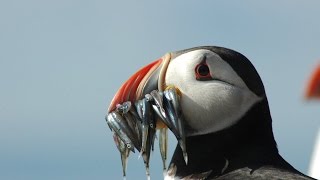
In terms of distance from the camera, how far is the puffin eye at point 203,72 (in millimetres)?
12602

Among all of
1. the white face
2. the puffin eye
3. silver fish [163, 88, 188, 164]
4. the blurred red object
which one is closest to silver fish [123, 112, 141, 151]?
silver fish [163, 88, 188, 164]

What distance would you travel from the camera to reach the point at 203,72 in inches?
496

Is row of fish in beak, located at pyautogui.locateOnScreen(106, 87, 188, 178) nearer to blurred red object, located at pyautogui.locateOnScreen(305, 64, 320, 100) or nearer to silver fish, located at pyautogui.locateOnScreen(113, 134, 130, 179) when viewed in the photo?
silver fish, located at pyautogui.locateOnScreen(113, 134, 130, 179)

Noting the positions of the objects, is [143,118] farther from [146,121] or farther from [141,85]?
[141,85]

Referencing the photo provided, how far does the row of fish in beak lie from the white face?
0.35 feet

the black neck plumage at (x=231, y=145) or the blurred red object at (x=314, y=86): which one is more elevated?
the blurred red object at (x=314, y=86)

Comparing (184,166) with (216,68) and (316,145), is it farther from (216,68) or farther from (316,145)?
(316,145)

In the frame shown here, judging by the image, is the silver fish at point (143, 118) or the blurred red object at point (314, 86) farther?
the blurred red object at point (314, 86)

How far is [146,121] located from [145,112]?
0.09 meters

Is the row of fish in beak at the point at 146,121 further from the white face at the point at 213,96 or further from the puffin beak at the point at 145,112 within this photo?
the white face at the point at 213,96

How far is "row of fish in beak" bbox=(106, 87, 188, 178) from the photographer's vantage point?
41.2 ft

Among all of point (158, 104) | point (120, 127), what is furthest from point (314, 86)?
Result: point (120, 127)

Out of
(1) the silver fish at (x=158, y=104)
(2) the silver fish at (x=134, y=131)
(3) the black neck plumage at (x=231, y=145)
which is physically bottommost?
(3) the black neck plumage at (x=231, y=145)

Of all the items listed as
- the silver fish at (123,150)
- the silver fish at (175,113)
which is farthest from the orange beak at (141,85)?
the silver fish at (123,150)
